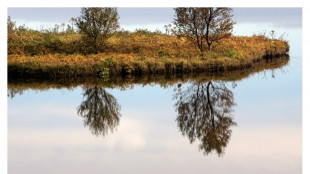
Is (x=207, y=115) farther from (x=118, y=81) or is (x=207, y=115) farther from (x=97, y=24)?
(x=97, y=24)

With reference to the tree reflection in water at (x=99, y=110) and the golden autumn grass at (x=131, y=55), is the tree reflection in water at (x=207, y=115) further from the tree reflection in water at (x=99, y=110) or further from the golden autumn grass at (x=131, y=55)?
the golden autumn grass at (x=131, y=55)

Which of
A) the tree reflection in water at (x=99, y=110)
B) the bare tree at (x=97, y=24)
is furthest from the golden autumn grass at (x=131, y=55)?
the tree reflection in water at (x=99, y=110)

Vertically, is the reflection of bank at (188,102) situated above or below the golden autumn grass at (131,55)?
below

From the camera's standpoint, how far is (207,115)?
42.9ft

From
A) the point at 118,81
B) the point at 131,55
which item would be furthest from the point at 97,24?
the point at 118,81

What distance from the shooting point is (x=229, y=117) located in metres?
13.0

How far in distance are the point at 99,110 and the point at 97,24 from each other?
12.8 m

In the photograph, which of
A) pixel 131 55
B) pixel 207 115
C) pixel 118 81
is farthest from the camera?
pixel 131 55

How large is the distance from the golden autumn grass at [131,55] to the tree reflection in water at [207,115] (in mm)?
4705

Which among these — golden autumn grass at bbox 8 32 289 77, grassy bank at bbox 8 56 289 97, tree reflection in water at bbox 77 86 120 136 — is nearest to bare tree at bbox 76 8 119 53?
golden autumn grass at bbox 8 32 289 77

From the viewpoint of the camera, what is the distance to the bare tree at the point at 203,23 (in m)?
26.1

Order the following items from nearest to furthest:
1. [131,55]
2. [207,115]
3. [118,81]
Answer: [207,115] → [118,81] → [131,55]

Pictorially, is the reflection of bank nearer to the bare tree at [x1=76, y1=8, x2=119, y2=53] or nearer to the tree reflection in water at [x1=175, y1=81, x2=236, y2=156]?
the tree reflection in water at [x1=175, y1=81, x2=236, y2=156]
